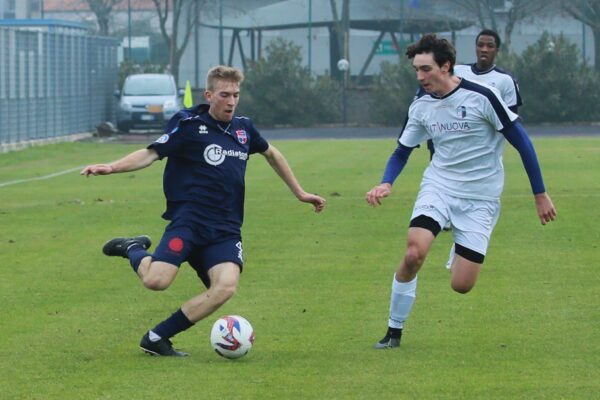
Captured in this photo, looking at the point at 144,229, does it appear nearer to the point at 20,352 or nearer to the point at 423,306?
the point at 423,306

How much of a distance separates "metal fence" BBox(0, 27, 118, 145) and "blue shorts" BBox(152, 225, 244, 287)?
24.8m

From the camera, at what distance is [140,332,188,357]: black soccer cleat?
27.2 feet

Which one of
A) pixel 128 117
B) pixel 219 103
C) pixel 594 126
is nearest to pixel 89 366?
pixel 219 103

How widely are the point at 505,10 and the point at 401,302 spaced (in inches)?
1742

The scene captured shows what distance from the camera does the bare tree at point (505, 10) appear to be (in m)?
50.5

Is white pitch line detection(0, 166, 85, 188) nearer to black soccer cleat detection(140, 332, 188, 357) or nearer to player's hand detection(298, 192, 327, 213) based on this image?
player's hand detection(298, 192, 327, 213)

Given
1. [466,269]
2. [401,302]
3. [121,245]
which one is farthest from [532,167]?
[121,245]

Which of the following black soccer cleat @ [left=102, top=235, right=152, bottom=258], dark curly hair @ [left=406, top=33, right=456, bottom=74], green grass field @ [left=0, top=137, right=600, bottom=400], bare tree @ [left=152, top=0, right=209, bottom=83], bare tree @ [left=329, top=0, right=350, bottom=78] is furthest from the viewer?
bare tree @ [left=152, top=0, right=209, bottom=83]

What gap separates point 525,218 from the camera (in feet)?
54.9

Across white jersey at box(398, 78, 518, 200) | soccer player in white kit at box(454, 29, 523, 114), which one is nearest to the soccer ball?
white jersey at box(398, 78, 518, 200)

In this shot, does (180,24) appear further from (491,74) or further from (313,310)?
(313,310)

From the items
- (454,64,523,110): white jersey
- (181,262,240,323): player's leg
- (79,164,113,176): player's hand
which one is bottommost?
(181,262,240,323): player's leg

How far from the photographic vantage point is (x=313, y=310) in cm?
1006

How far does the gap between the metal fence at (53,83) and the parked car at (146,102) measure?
43.2 inches
